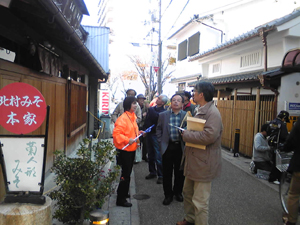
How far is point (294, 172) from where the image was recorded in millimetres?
3938

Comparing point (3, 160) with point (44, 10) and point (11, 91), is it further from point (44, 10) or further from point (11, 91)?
point (44, 10)

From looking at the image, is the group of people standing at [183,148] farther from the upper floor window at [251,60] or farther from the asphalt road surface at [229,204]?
the upper floor window at [251,60]

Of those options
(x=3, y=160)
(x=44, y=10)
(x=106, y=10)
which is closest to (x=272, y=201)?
(x=3, y=160)

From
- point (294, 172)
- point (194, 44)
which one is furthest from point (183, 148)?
point (194, 44)

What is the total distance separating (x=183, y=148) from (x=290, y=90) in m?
4.93

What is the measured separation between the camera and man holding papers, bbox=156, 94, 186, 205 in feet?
16.0

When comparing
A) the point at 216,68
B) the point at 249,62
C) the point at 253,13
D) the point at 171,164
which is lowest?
the point at 171,164

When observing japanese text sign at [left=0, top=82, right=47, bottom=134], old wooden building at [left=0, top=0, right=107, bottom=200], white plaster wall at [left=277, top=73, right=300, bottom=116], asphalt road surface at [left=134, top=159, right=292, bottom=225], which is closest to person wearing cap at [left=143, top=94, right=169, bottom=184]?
asphalt road surface at [left=134, top=159, right=292, bottom=225]

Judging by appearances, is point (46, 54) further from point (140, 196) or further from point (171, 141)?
point (140, 196)

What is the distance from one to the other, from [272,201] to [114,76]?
40.5 metres

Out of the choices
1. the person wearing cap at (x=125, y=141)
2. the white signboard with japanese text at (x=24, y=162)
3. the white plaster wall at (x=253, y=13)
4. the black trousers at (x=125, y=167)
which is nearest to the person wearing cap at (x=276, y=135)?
the person wearing cap at (x=125, y=141)

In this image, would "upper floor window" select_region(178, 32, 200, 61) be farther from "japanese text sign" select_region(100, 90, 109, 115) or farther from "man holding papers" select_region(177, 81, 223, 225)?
"man holding papers" select_region(177, 81, 223, 225)

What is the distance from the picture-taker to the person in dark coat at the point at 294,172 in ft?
12.7

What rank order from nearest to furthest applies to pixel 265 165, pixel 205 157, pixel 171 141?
pixel 205 157
pixel 171 141
pixel 265 165
